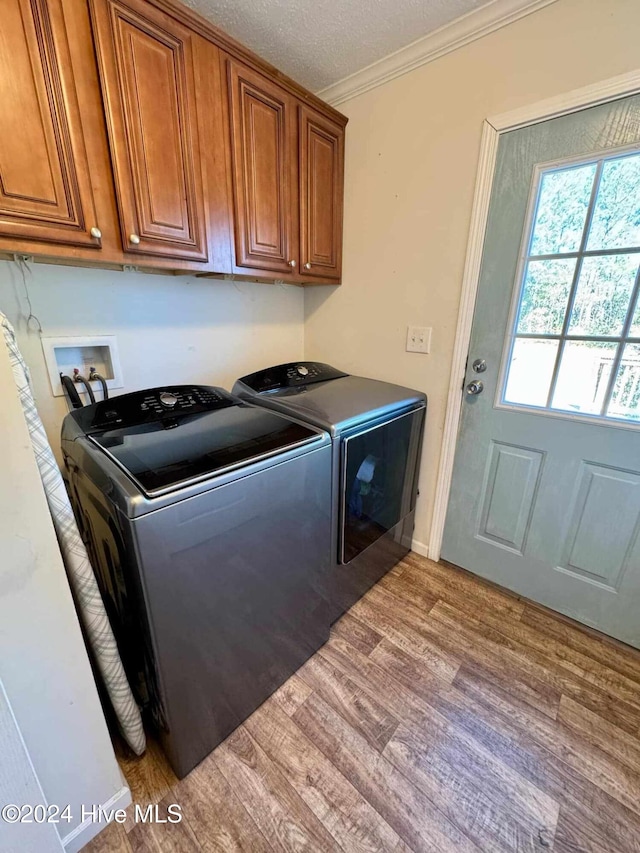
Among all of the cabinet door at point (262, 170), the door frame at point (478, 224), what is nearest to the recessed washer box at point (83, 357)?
the cabinet door at point (262, 170)

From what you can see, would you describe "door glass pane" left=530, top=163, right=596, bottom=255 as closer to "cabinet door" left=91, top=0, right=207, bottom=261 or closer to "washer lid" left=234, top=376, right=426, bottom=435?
"washer lid" left=234, top=376, right=426, bottom=435

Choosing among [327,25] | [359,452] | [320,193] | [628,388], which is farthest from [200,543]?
[327,25]

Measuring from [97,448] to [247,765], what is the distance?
1028 mm

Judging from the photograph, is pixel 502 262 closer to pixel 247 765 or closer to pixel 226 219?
pixel 226 219

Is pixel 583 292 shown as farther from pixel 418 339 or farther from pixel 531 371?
pixel 418 339

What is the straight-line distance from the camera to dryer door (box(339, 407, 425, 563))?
4.37ft

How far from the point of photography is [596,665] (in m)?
1.34

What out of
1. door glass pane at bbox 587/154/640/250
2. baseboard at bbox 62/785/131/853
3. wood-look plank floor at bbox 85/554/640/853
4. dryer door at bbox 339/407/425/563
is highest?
door glass pane at bbox 587/154/640/250

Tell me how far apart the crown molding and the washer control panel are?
151 cm

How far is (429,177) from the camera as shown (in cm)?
148

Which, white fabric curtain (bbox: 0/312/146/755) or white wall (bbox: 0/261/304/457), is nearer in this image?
white fabric curtain (bbox: 0/312/146/755)

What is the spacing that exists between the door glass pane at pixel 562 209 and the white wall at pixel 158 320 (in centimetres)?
120

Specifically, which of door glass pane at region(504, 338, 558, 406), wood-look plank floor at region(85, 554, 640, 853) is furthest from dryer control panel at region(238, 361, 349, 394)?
wood-look plank floor at region(85, 554, 640, 853)

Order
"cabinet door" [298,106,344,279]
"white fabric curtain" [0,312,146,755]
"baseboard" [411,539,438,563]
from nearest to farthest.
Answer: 1. "white fabric curtain" [0,312,146,755]
2. "cabinet door" [298,106,344,279]
3. "baseboard" [411,539,438,563]
